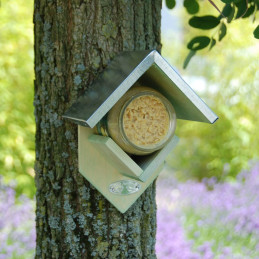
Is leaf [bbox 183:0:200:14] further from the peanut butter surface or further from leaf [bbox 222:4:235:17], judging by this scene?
the peanut butter surface

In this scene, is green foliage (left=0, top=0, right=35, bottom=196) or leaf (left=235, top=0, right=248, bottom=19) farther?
green foliage (left=0, top=0, right=35, bottom=196)

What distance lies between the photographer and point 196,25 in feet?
4.46

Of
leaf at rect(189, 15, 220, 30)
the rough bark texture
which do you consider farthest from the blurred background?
leaf at rect(189, 15, 220, 30)

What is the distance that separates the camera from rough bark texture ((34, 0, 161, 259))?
121 centimetres

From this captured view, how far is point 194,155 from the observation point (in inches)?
185

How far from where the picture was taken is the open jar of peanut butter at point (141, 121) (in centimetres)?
108

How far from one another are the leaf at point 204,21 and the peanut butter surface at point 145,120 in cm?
39

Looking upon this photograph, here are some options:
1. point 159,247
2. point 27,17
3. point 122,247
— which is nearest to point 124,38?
point 122,247

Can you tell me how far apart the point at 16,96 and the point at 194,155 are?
79.1 inches

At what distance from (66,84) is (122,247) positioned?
19.7 inches

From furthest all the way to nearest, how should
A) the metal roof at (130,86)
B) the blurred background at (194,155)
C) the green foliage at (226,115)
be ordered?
the green foliage at (226,115)
the blurred background at (194,155)
the metal roof at (130,86)

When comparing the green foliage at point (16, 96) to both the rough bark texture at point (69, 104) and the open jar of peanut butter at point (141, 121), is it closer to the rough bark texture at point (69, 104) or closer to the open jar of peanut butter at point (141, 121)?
the rough bark texture at point (69, 104)

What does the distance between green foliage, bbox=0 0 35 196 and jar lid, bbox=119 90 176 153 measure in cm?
264

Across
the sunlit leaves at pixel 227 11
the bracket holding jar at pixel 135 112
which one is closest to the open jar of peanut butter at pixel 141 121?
the bracket holding jar at pixel 135 112
